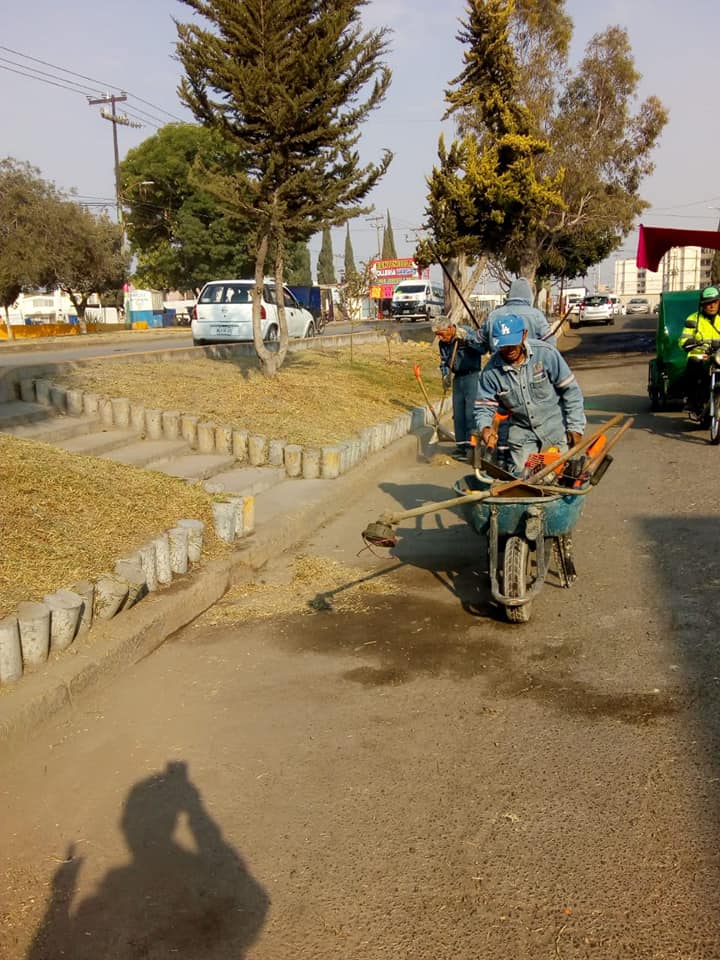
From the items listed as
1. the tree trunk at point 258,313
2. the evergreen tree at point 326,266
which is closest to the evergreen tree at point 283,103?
the tree trunk at point 258,313

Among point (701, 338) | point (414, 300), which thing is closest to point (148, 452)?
point (701, 338)

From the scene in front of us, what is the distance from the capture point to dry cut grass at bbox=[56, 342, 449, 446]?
35.0 ft

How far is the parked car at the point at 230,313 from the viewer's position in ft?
63.4

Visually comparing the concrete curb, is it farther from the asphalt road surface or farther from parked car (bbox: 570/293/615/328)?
parked car (bbox: 570/293/615/328)

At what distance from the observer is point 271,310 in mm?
19281

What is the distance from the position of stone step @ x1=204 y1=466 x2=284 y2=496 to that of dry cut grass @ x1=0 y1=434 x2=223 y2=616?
1193 millimetres

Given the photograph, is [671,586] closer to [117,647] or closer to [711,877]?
[711,877]

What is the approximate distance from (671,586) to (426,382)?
1418 cm

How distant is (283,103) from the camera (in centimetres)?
1128

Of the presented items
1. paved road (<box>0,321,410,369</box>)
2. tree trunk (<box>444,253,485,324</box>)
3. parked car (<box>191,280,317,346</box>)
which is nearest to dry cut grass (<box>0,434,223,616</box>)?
paved road (<box>0,321,410,369</box>)

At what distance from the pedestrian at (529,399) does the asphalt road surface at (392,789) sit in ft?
3.27

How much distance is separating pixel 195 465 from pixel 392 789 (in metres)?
5.98

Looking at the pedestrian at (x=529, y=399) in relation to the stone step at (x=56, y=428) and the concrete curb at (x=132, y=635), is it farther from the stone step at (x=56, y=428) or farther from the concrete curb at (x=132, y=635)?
the stone step at (x=56, y=428)

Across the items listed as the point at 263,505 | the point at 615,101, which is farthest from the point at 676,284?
the point at 263,505
